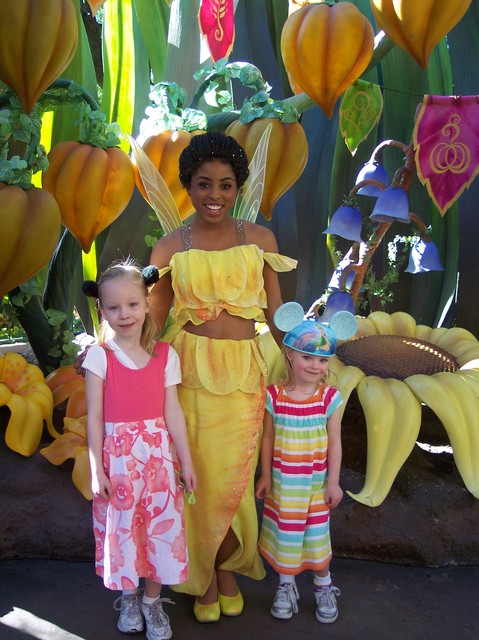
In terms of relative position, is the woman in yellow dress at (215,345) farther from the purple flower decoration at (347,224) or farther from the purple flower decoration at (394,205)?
the purple flower decoration at (347,224)

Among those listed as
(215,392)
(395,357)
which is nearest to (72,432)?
(215,392)

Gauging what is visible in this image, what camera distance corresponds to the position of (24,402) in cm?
210

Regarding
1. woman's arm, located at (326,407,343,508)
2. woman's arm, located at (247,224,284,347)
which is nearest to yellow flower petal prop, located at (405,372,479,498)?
woman's arm, located at (326,407,343,508)

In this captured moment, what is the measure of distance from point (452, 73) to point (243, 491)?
7.01ft

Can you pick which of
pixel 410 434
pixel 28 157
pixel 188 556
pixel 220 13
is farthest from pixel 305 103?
pixel 188 556

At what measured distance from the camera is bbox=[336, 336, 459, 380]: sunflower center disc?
224 centimetres

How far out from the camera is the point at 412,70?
3.13m

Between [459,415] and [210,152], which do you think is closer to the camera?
[210,152]

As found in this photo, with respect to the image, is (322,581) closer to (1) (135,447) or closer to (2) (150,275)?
(1) (135,447)

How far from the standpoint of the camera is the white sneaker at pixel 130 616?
5.34 feet

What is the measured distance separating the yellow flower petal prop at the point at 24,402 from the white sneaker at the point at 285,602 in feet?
2.68

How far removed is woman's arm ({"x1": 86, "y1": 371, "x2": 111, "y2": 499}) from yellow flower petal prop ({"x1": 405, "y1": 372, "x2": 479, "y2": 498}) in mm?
941

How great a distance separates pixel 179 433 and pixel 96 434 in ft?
0.58

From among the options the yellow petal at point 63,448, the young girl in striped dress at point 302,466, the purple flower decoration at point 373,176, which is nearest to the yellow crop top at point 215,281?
the young girl in striped dress at point 302,466
